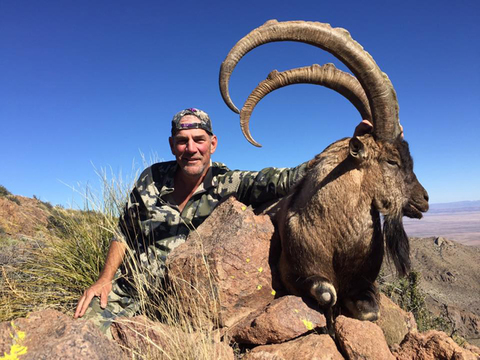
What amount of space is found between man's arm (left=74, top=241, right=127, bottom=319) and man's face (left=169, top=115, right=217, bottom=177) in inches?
45.1

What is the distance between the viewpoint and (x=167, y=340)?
7.95 feet

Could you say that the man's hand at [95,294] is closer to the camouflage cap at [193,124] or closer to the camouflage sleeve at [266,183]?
the camouflage sleeve at [266,183]

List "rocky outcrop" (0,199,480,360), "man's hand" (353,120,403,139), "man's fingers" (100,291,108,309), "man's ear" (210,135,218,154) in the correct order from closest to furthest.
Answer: "rocky outcrop" (0,199,480,360) < "man's hand" (353,120,403,139) < "man's fingers" (100,291,108,309) < "man's ear" (210,135,218,154)

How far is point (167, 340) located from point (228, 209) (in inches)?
55.9

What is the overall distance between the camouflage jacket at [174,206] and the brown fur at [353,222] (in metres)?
0.68

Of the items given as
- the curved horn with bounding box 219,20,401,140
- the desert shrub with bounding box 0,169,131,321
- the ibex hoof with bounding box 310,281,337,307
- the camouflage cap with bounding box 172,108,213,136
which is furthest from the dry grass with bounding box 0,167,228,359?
the curved horn with bounding box 219,20,401,140

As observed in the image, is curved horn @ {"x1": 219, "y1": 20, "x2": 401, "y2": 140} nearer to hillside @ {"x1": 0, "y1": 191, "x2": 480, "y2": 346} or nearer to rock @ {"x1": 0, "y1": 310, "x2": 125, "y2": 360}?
rock @ {"x1": 0, "y1": 310, "x2": 125, "y2": 360}

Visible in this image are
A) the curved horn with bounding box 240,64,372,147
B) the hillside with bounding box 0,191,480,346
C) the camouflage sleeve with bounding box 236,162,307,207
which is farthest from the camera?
the hillside with bounding box 0,191,480,346

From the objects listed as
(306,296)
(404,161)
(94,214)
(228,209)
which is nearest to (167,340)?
(306,296)

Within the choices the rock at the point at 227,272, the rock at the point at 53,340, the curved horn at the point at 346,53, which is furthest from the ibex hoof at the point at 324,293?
the rock at the point at 53,340

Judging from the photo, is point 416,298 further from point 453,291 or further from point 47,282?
point 453,291

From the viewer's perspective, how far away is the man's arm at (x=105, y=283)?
315 cm

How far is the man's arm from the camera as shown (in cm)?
315

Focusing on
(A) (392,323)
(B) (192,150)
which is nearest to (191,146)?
(B) (192,150)
